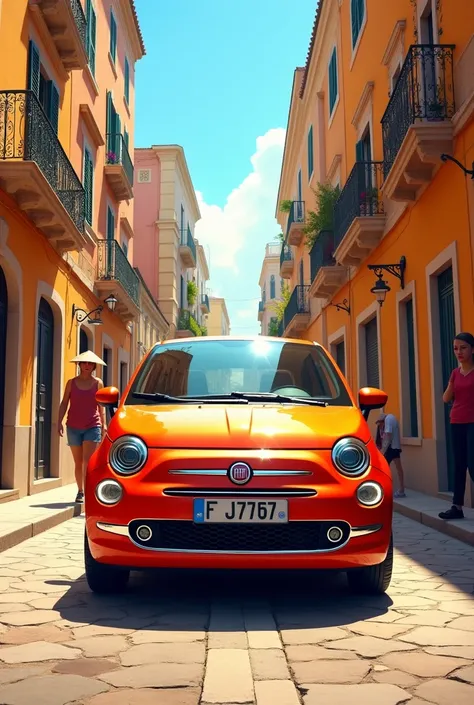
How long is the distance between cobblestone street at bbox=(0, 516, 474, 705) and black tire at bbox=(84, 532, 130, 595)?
0.22 ft

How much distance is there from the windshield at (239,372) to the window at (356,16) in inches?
501

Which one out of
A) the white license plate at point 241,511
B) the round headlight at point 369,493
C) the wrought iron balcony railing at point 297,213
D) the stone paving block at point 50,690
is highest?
the wrought iron balcony railing at point 297,213

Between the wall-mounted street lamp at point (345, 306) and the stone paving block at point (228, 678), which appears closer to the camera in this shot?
the stone paving block at point (228, 678)

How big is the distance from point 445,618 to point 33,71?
10730 mm

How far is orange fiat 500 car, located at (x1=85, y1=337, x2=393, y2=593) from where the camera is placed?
4148 millimetres

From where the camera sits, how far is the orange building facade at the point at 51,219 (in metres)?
10.8

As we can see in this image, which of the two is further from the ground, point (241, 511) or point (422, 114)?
point (422, 114)

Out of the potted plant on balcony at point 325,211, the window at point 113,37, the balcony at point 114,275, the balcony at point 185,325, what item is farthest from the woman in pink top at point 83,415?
the balcony at point 185,325

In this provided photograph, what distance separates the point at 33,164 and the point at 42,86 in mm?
3497

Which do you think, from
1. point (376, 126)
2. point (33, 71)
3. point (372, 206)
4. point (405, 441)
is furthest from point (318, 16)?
point (405, 441)

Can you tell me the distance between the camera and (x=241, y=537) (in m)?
4.17

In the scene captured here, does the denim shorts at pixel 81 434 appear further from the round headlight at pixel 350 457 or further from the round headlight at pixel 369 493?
the round headlight at pixel 369 493

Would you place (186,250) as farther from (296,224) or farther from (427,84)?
(427,84)

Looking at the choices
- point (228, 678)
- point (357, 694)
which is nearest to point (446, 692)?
point (357, 694)
